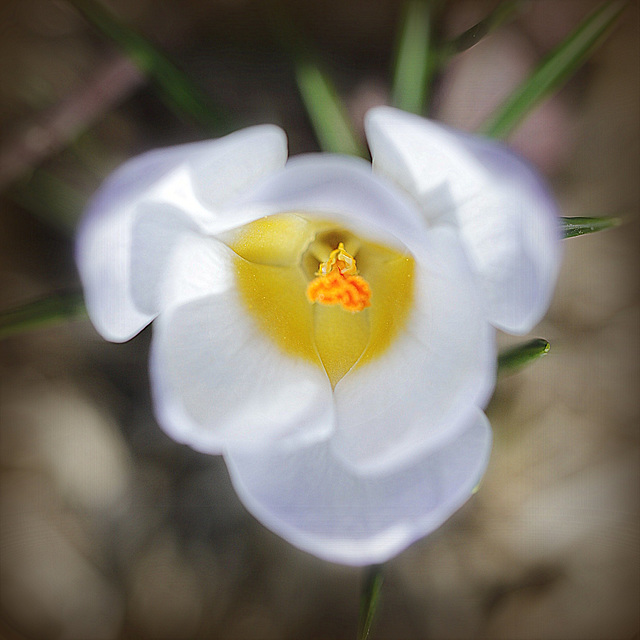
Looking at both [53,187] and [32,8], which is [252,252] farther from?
[32,8]

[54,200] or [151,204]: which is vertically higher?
[54,200]

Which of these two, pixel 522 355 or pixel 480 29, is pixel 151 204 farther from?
pixel 480 29

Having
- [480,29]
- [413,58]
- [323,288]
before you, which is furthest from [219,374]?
[480,29]

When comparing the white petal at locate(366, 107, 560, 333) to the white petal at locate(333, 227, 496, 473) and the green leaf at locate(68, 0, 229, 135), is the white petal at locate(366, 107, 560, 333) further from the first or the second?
→ the green leaf at locate(68, 0, 229, 135)

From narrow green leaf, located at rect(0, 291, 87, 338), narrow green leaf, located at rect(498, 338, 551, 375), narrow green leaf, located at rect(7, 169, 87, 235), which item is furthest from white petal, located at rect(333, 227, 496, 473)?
narrow green leaf, located at rect(7, 169, 87, 235)

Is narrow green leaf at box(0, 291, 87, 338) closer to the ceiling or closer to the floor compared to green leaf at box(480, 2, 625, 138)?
closer to the floor

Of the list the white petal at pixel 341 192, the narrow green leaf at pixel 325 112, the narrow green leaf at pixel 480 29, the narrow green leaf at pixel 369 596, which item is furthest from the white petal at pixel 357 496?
the narrow green leaf at pixel 480 29
